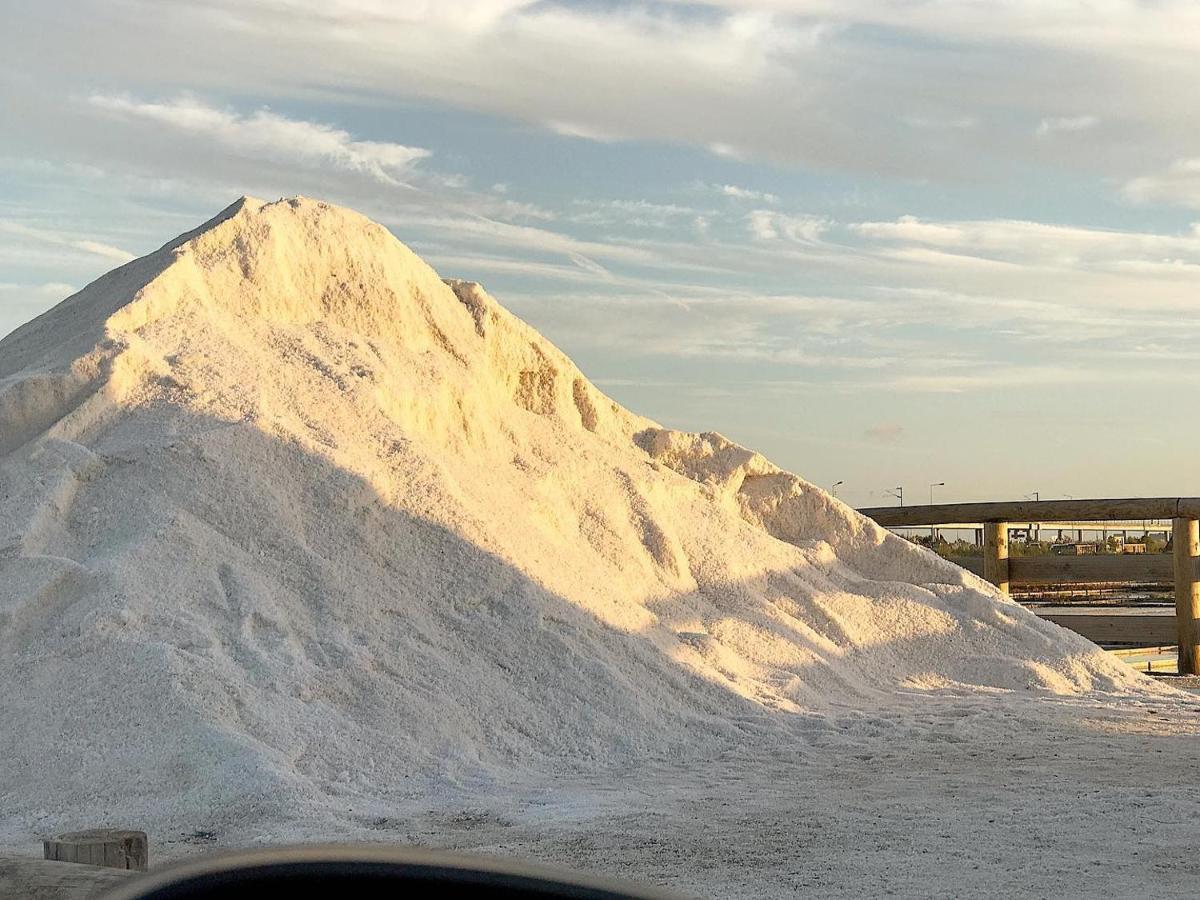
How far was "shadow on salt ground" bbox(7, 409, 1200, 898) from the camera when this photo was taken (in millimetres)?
4941

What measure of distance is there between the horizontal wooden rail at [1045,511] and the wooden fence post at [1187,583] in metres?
0.12

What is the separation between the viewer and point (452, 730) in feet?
21.4

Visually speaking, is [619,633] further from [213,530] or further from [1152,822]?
[1152,822]

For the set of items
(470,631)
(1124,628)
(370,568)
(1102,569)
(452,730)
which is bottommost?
(452,730)

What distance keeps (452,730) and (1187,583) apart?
6.12 meters

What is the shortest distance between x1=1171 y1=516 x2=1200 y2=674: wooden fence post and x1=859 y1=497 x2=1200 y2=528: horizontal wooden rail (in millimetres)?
125

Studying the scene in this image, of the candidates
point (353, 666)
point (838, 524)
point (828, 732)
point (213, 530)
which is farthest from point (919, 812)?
point (838, 524)

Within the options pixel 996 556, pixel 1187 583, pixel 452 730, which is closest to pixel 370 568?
pixel 452 730

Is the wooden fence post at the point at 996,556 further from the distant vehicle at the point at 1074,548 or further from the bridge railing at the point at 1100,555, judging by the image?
the distant vehicle at the point at 1074,548

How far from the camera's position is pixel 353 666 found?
6.68 metres

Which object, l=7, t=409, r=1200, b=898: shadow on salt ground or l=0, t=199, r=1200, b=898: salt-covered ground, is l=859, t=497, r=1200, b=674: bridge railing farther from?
l=7, t=409, r=1200, b=898: shadow on salt ground

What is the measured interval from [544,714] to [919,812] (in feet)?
6.86

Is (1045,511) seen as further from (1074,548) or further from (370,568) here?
(1074,548)

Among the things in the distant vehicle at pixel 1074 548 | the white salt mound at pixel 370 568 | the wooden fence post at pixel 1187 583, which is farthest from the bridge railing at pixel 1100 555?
the distant vehicle at pixel 1074 548
